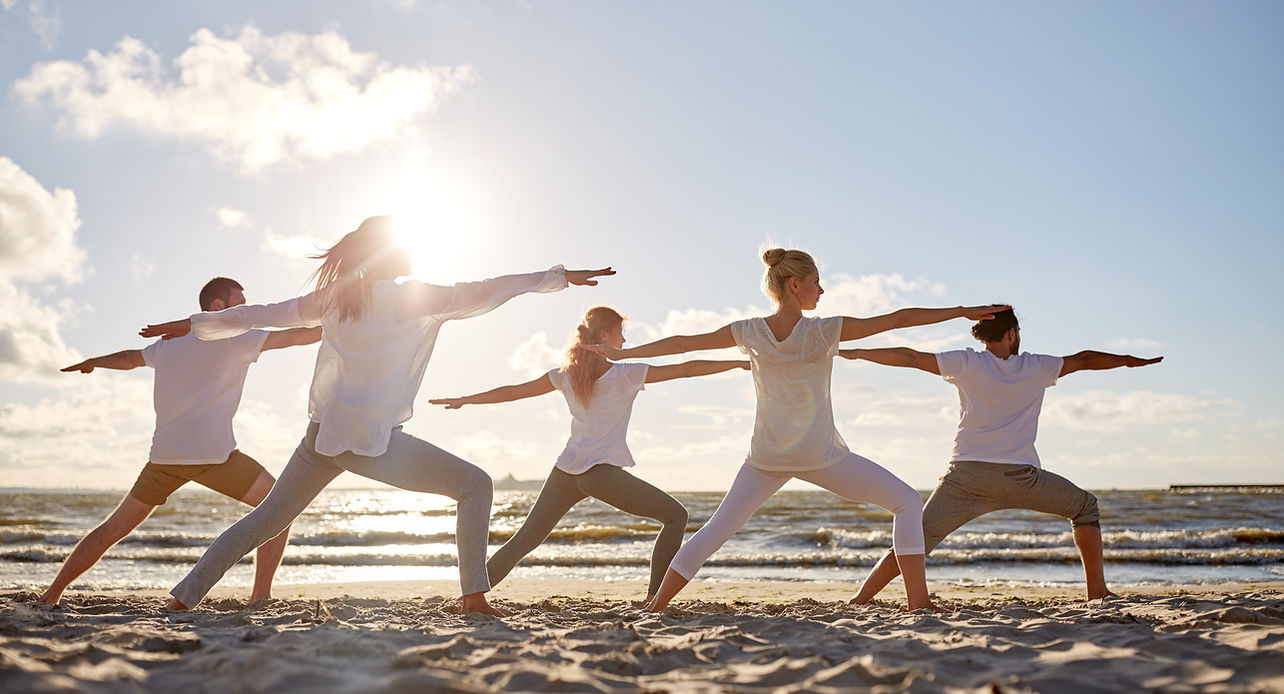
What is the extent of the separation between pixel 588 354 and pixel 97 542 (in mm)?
3157

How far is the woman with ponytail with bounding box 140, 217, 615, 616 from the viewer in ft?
13.7

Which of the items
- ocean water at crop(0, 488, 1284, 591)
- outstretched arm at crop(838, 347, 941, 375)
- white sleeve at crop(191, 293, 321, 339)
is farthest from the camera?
ocean water at crop(0, 488, 1284, 591)

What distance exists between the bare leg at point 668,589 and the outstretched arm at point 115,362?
136 inches

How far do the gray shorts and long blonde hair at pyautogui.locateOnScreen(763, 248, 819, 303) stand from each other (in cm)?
168

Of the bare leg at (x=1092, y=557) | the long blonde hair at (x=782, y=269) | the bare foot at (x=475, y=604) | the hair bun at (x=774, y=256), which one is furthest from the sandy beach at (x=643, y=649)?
the hair bun at (x=774, y=256)

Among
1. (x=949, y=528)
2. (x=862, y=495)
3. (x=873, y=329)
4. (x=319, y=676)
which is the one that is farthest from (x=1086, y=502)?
(x=319, y=676)

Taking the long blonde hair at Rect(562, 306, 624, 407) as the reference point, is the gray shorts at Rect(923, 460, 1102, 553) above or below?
below

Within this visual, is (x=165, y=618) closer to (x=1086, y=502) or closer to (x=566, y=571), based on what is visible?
(x=1086, y=502)

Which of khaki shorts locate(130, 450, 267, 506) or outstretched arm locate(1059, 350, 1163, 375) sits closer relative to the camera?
khaki shorts locate(130, 450, 267, 506)

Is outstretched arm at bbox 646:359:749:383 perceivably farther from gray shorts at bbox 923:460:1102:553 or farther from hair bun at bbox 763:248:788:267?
gray shorts at bbox 923:460:1102:553

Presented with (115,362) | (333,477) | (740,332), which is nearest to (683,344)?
(740,332)

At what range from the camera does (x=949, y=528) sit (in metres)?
5.20

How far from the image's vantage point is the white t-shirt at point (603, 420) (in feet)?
17.7

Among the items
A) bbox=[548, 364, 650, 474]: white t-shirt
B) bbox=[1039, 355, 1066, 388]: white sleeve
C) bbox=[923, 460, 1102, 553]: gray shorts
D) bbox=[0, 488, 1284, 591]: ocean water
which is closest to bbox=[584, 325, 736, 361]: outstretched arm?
bbox=[548, 364, 650, 474]: white t-shirt
